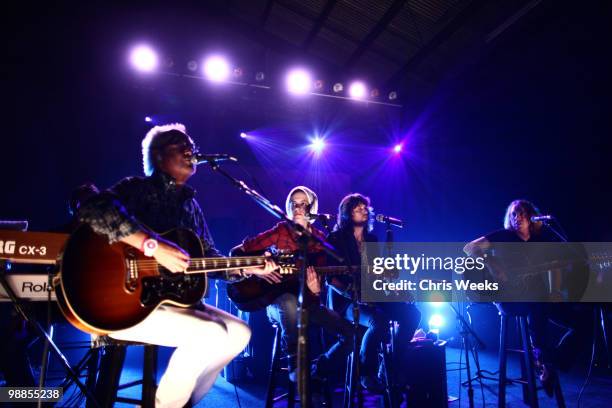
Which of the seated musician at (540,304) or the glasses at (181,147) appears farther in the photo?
the seated musician at (540,304)

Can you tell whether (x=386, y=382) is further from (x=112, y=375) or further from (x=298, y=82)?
(x=298, y=82)

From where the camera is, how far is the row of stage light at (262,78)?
723cm

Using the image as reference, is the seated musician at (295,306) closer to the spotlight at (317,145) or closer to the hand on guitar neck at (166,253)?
the hand on guitar neck at (166,253)

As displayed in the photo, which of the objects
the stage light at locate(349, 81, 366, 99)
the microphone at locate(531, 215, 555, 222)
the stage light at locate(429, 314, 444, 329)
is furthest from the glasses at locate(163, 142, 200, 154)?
the stage light at locate(429, 314, 444, 329)

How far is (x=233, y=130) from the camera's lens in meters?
9.17

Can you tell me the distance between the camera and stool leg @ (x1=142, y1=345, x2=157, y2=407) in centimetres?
235

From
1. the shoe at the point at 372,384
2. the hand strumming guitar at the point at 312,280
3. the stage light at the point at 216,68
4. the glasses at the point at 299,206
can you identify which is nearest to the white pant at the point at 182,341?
the hand strumming guitar at the point at 312,280

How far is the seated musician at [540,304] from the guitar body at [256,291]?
7.73ft

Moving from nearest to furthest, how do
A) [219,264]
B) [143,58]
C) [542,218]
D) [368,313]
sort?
[219,264] → [368,313] → [542,218] → [143,58]

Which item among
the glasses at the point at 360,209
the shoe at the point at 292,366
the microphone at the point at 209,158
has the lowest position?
the shoe at the point at 292,366

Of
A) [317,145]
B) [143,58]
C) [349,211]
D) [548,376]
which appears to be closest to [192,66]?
[143,58]

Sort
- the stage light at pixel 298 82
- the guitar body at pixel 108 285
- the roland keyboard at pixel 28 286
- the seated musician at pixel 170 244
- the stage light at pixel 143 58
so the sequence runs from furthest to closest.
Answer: the stage light at pixel 298 82 → the stage light at pixel 143 58 → the roland keyboard at pixel 28 286 → the seated musician at pixel 170 244 → the guitar body at pixel 108 285

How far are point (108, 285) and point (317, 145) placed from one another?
8082 mm

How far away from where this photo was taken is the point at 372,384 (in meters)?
3.85
